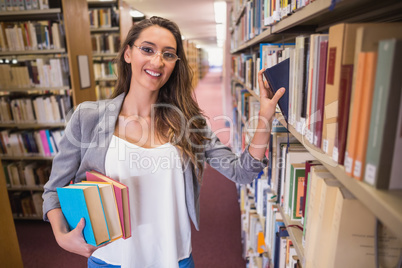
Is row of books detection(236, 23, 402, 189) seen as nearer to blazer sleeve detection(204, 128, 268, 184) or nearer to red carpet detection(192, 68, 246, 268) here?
blazer sleeve detection(204, 128, 268, 184)

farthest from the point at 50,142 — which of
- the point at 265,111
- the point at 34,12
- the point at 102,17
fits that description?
the point at 265,111

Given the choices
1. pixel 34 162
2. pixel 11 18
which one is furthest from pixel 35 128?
pixel 11 18

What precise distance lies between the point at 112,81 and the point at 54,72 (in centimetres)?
213

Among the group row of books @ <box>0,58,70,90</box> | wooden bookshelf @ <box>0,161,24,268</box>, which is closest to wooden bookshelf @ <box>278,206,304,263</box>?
wooden bookshelf @ <box>0,161,24,268</box>

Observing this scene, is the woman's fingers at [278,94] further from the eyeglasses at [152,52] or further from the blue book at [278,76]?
the eyeglasses at [152,52]

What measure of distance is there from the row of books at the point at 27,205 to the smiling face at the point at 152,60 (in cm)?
238

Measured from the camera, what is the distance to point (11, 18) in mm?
2834

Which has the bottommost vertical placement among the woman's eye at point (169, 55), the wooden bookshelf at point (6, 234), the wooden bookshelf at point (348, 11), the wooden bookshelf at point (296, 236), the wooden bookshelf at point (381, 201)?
the wooden bookshelf at point (6, 234)

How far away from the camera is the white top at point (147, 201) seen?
1.13 metres

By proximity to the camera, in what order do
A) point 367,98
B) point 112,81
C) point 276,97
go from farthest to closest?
1. point 112,81
2. point 276,97
3. point 367,98

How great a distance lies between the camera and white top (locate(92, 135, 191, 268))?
1.13 m

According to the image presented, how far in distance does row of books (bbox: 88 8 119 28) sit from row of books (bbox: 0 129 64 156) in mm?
2153

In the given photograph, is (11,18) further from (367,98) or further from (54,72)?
(367,98)

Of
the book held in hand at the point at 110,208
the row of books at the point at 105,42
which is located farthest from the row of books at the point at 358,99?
the row of books at the point at 105,42
